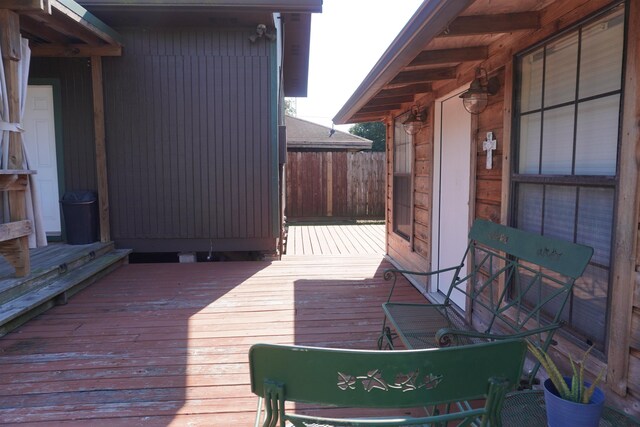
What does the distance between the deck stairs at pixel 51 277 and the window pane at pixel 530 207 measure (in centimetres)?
329

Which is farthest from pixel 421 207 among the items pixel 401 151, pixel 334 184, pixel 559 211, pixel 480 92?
pixel 334 184

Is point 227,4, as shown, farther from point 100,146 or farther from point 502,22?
point 502,22

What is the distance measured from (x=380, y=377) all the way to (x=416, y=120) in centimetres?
358

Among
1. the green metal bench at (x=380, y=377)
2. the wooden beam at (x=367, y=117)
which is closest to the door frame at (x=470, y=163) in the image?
the wooden beam at (x=367, y=117)

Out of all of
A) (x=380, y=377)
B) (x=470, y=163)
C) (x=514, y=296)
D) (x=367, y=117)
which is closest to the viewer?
(x=380, y=377)

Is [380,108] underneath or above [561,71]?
above

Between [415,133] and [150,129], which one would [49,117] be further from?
[415,133]

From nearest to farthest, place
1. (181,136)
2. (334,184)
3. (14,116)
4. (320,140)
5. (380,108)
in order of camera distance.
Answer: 1. (14,116)
2. (380,108)
3. (181,136)
4. (334,184)
5. (320,140)

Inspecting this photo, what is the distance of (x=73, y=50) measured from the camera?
15.9 ft

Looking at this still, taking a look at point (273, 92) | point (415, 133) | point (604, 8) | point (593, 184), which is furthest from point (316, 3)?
point (593, 184)

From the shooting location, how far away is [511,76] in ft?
7.86

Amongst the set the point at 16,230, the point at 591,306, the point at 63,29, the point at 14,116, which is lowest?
the point at 591,306

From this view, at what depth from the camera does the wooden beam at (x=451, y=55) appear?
2.69 meters

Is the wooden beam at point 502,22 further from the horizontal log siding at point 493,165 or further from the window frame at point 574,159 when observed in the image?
the horizontal log siding at point 493,165
